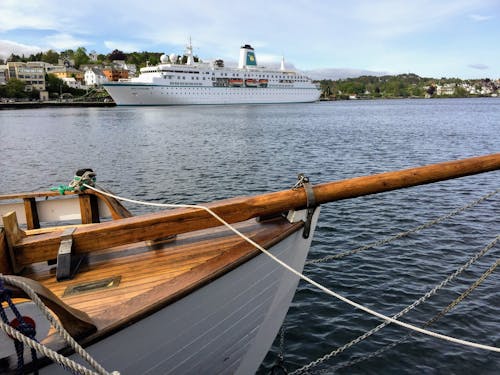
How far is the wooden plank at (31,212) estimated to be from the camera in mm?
5711

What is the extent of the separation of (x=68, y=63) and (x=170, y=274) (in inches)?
8137

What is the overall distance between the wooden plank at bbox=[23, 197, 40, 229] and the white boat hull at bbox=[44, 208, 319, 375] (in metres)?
3.84

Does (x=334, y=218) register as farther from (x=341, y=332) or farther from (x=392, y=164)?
(x=392, y=164)

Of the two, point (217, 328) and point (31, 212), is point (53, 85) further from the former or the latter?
point (217, 328)

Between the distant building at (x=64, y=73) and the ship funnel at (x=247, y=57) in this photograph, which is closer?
the ship funnel at (x=247, y=57)

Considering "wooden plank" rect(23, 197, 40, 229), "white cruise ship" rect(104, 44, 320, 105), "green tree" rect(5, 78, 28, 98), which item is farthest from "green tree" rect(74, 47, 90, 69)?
"wooden plank" rect(23, 197, 40, 229)

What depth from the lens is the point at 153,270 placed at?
345 centimetres

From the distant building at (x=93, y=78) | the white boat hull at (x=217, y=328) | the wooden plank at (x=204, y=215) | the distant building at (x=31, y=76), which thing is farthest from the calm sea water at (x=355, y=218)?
the distant building at (x=93, y=78)

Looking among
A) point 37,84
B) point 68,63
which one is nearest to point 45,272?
point 37,84

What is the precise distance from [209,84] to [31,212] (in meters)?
94.3

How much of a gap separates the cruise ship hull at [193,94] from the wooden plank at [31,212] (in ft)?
285

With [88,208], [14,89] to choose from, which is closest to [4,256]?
[88,208]

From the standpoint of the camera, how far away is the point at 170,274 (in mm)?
3348

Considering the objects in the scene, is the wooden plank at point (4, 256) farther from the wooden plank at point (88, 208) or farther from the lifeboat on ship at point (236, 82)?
the lifeboat on ship at point (236, 82)
